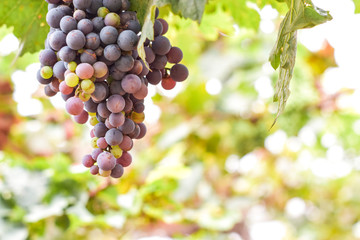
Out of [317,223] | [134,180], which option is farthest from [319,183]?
[134,180]

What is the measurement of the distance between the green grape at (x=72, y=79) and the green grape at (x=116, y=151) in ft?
0.32

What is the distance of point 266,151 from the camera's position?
89.3 inches

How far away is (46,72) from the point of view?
54 centimetres

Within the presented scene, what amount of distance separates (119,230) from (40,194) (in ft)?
1.24

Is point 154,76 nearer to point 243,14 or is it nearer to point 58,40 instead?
point 58,40

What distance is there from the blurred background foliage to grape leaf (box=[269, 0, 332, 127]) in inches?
16.6

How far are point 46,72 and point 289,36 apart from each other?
32 cm

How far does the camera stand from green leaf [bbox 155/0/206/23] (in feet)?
1.62

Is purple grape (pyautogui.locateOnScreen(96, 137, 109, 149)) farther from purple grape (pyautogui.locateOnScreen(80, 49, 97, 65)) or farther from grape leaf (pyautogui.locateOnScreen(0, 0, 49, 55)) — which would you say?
grape leaf (pyautogui.locateOnScreen(0, 0, 49, 55))

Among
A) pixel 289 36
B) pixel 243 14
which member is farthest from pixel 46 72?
pixel 243 14

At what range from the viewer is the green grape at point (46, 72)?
537 millimetres

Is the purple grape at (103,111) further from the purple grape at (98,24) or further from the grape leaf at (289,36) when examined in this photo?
the grape leaf at (289,36)

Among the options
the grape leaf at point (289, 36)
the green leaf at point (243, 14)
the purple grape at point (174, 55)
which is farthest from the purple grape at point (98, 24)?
the green leaf at point (243, 14)

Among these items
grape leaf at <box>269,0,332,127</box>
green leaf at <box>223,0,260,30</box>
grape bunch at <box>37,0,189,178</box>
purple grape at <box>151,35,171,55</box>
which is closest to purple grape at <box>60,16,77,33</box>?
grape bunch at <box>37,0,189,178</box>
